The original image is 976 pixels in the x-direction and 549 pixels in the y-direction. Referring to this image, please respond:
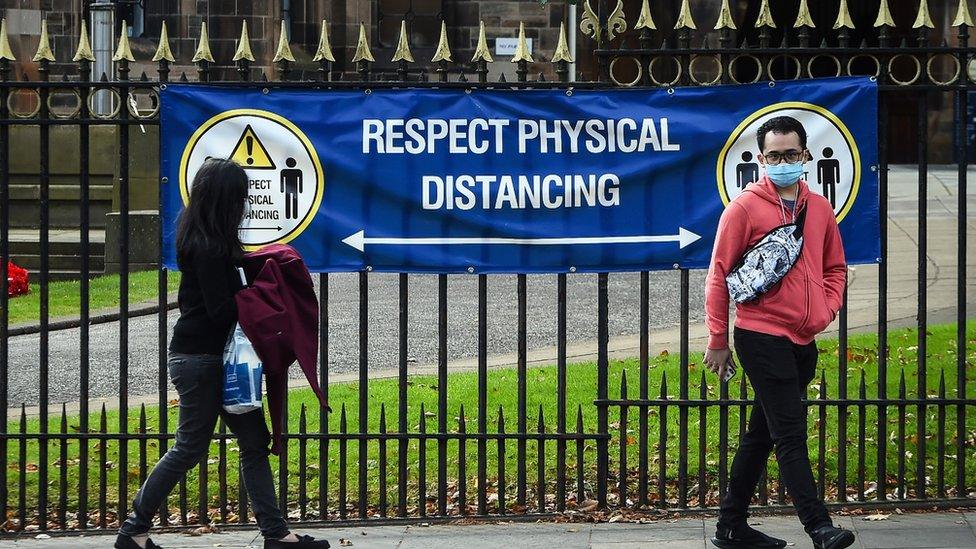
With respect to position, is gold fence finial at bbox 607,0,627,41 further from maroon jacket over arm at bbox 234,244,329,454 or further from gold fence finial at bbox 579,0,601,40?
maroon jacket over arm at bbox 234,244,329,454

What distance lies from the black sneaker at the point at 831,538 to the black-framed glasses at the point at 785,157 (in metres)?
1.54

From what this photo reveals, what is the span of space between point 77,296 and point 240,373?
10.5 m

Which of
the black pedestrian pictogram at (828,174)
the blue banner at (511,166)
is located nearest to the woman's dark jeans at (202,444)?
the blue banner at (511,166)

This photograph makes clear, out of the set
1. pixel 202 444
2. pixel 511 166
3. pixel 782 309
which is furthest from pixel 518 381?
pixel 202 444

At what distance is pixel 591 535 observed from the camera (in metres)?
6.64

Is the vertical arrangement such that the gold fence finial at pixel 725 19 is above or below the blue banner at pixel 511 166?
above

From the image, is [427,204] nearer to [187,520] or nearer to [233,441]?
[187,520]

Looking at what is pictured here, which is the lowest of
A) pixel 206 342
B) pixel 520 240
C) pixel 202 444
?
pixel 202 444

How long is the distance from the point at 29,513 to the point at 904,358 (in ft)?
21.2

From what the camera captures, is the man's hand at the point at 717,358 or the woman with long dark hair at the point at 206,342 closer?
the woman with long dark hair at the point at 206,342

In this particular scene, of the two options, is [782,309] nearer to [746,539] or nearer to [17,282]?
[746,539]

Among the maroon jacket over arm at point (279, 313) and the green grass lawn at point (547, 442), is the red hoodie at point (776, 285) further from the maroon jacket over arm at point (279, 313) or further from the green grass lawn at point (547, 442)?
the maroon jacket over arm at point (279, 313)

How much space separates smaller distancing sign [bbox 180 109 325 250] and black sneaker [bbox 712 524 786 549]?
2.46m

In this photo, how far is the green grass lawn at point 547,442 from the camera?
25.0 ft
